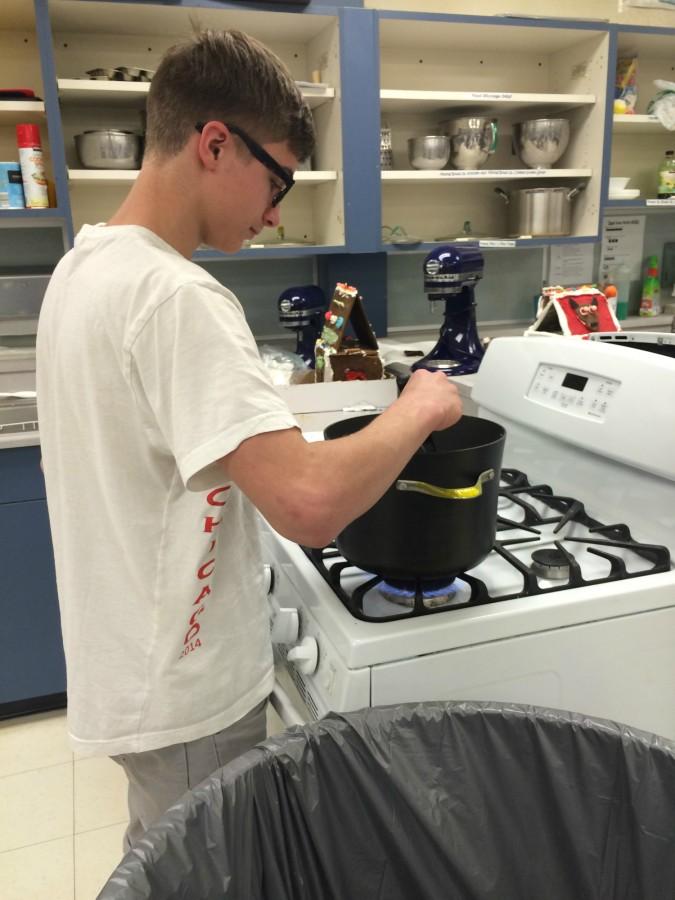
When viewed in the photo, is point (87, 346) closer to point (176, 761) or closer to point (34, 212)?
point (176, 761)

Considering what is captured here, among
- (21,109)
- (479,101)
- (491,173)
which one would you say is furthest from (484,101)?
(21,109)

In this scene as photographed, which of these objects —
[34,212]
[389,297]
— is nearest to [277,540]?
[34,212]

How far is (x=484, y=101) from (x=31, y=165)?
1509mm

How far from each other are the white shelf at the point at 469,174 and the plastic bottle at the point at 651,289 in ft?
2.22

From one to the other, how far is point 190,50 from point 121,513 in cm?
55

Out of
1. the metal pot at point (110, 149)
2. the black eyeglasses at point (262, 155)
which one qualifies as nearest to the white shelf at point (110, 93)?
the metal pot at point (110, 149)

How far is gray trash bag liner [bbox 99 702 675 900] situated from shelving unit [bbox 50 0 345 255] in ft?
5.99

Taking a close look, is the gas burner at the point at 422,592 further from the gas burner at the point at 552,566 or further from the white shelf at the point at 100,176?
the white shelf at the point at 100,176

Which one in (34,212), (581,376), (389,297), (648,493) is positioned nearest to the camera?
(648,493)

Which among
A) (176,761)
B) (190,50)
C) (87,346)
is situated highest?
(190,50)

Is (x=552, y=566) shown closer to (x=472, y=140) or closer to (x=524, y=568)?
(x=524, y=568)

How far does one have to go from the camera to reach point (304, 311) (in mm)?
2229

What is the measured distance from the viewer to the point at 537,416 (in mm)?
1341

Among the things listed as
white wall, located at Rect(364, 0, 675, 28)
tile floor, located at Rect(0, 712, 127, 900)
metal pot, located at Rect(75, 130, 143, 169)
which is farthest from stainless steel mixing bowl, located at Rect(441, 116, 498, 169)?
tile floor, located at Rect(0, 712, 127, 900)
